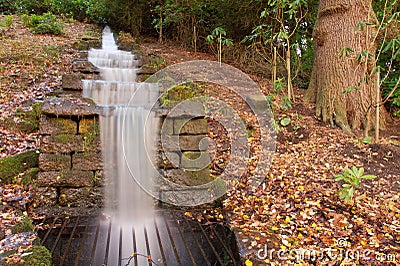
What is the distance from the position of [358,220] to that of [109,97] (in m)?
3.54

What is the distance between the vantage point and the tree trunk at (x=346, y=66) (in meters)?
4.53

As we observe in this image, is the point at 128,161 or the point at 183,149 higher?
the point at 183,149

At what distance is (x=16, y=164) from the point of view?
11.4 ft

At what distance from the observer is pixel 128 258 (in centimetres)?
256

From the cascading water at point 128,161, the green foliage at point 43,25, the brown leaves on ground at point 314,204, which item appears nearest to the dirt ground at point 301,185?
the brown leaves on ground at point 314,204

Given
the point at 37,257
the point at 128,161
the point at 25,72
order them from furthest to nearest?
the point at 25,72 < the point at 128,161 < the point at 37,257

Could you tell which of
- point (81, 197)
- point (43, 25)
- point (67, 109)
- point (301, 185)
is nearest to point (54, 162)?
point (81, 197)

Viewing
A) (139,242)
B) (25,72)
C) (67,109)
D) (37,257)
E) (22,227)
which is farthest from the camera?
(25,72)

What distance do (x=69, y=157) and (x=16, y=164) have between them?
777 mm

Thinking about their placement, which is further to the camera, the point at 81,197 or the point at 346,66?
the point at 346,66

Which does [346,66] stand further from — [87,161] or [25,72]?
[25,72]

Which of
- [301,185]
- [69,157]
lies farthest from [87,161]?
[301,185]

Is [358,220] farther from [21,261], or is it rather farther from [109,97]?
[109,97]

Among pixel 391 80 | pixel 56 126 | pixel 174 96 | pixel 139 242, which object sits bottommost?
pixel 139 242
